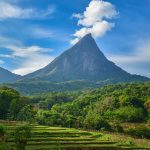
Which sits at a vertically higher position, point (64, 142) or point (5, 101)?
point (5, 101)

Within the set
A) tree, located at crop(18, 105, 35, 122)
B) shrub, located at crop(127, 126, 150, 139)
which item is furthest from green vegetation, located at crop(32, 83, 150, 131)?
shrub, located at crop(127, 126, 150, 139)

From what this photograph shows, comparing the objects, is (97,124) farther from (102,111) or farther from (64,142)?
(102,111)

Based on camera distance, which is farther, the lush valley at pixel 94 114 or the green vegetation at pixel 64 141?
the lush valley at pixel 94 114

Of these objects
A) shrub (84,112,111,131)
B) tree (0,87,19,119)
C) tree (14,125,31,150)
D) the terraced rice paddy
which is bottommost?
the terraced rice paddy

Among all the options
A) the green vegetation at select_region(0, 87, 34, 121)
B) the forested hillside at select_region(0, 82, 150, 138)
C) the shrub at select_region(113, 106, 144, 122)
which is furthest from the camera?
the shrub at select_region(113, 106, 144, 122)

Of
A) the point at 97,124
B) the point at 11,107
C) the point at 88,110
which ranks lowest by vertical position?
the point at 97,124

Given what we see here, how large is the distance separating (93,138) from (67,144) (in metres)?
10.3

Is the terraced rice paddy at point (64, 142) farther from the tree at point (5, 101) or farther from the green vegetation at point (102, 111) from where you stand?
the tree at point (5, 101)

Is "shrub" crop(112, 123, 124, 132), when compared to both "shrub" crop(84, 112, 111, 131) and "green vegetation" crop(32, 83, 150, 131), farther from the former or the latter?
"shrub" crop(84, 112, 111, 131)

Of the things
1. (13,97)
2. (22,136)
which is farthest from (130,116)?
(22,136)

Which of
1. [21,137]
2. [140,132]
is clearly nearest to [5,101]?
[140,132]

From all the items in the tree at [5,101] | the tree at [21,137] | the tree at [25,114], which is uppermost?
the tree at [5,101]

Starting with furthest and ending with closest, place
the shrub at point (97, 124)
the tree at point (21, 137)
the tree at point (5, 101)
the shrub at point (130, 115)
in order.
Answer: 1. the shrub at point (130, 115)
2. the tree at point (5, 101)
3. the shrub at point (97, 124)
4. the tree at point (21, 137)

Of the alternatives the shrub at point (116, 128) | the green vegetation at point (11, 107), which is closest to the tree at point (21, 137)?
the shrub at point (116, 128)
